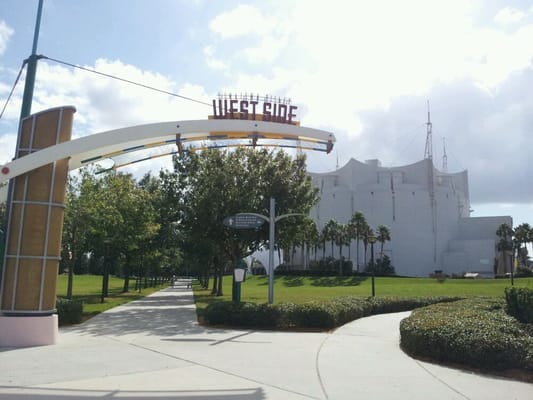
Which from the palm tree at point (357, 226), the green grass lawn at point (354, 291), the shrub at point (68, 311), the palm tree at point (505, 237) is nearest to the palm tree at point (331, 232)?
the palm tree at point (357, 226)

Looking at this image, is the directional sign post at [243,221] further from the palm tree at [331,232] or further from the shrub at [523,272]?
the palm tree at [331,232]

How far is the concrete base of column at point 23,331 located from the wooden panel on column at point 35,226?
188mm

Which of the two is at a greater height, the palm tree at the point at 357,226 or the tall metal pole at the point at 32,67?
the palm tree at the point at 357,226

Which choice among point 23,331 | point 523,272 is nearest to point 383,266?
point 523,272

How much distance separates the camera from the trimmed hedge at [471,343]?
28.8 feet

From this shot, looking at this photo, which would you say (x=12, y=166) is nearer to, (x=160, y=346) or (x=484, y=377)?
(x=160, y=346)

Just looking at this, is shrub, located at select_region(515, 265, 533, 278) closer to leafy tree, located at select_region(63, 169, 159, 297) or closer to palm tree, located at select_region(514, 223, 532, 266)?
palm tree, located at select_region(514, 223, 532, 266)

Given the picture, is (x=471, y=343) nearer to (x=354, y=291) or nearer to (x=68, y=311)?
(x=68, y=311)

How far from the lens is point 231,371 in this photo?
28.6 ft

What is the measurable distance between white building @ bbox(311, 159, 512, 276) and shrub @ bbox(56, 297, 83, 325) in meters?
102

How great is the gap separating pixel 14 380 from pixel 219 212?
601 inches

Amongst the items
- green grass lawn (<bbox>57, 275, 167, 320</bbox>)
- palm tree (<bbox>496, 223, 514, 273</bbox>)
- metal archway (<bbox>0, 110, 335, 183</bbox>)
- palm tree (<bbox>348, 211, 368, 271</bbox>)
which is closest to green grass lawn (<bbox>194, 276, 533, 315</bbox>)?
green grass lawn (<bbox>57, 275, 167, 320</bbox>)

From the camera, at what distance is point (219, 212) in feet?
74.7

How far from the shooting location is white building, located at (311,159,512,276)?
113438 millimetres
